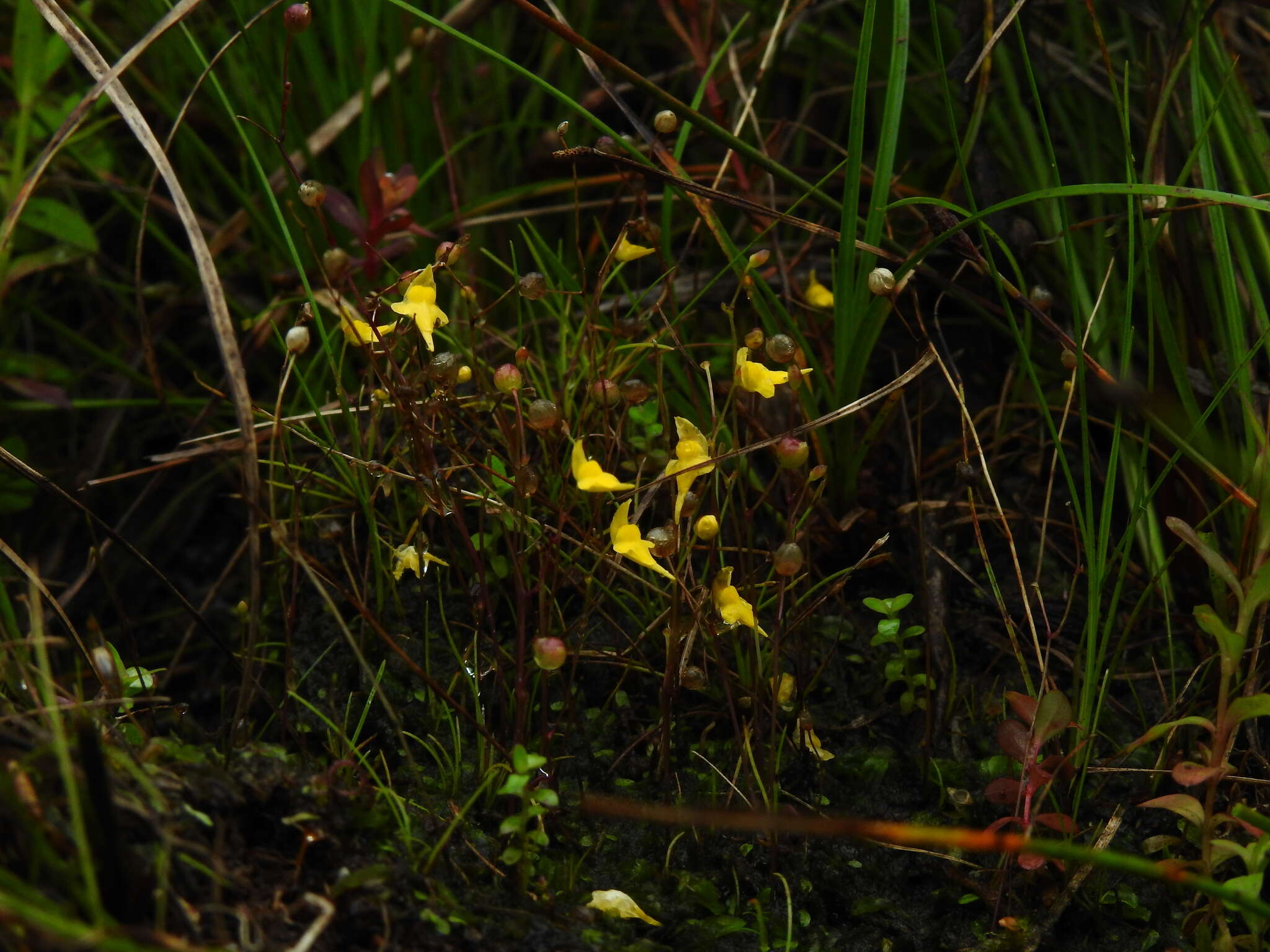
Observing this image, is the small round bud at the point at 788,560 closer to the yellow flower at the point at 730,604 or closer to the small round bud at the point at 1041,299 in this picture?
the yellow flower at the point at 730,604

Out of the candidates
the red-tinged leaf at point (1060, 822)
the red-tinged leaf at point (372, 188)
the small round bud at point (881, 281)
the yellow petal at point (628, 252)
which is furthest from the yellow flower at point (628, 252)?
the red-tinged leaf at point (1060, 822)

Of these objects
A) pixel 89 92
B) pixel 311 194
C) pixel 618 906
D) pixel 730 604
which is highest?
pixel 89 92

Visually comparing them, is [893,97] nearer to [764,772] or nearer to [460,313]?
[460,313]

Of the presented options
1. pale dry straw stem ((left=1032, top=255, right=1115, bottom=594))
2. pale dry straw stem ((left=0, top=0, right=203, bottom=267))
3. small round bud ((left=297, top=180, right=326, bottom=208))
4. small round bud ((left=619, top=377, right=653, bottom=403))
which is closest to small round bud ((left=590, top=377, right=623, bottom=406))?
small round bud ((left=619, top=377, right=653, bottom=403))

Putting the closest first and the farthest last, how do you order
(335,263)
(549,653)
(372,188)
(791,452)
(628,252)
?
(549,653), (791,452), (335,263), (628,252), (372,188)

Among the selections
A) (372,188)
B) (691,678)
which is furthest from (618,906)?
(372,188)

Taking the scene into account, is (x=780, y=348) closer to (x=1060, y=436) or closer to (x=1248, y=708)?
(x=1060, y=436)

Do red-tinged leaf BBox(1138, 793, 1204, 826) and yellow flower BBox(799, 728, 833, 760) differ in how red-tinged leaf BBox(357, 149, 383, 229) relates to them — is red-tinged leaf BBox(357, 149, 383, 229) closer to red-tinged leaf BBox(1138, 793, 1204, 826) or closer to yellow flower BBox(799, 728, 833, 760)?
yellow flower BBox(799, 728, 833, 760)
